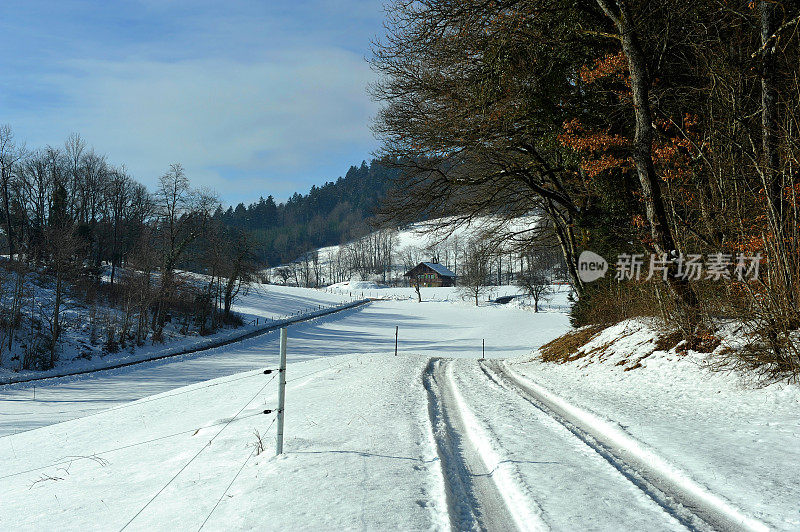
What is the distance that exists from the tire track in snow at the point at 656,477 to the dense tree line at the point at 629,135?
3.11 metres

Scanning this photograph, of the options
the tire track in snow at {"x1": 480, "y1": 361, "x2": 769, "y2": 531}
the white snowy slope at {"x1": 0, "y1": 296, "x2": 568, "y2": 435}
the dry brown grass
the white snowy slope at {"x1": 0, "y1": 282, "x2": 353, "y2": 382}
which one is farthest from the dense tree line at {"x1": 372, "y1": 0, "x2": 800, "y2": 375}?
the white snowy slope at {"x1": 0, "y1": 282, "x2": 353, "y2": 382}

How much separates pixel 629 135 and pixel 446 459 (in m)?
12.3

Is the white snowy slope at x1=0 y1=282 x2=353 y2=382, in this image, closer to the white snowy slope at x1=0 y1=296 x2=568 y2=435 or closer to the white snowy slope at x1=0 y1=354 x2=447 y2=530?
the white snowy slope at x1=0 y1=296 x2=568 y2=435

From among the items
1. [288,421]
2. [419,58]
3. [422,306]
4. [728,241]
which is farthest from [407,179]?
[422,306]

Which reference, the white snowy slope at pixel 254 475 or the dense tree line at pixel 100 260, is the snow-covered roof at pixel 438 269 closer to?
the dense tree line at pixel 100 260

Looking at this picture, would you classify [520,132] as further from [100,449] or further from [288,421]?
[100,449]

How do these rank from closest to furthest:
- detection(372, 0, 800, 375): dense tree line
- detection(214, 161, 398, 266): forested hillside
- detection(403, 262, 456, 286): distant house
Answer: detection(372, 0, 800, 375): dense tree line
detection(403, 262, 456, 286): distant house
detection(214, 161, 398, 266): forested hillside

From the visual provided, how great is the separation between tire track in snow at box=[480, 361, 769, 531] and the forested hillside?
14580 cm

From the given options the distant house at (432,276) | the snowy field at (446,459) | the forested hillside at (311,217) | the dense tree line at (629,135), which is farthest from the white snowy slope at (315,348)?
the forested hillside at (311,217)

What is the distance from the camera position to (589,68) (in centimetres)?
1317

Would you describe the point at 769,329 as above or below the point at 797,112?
below

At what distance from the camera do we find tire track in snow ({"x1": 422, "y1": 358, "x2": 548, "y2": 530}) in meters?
3.30

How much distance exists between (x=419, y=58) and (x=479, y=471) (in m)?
12.2

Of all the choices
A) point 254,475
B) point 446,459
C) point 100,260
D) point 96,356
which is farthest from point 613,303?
point 100,260
